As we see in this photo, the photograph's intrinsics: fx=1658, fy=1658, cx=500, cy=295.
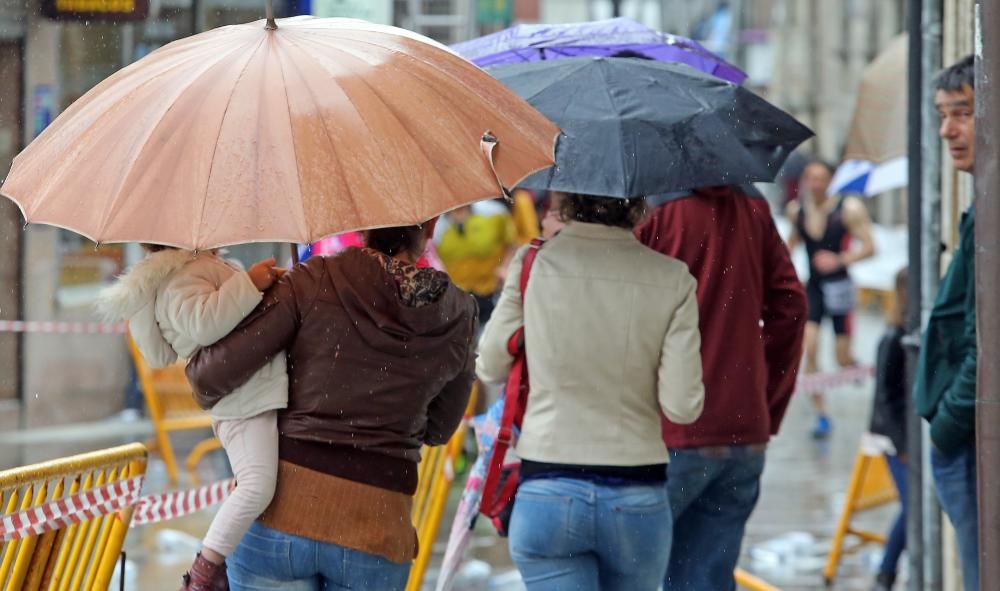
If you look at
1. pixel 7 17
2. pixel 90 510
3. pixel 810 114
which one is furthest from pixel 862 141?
pixel 810 114

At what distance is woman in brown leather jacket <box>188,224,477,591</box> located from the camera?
12.7 ft

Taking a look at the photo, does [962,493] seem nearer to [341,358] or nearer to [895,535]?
[341,358]

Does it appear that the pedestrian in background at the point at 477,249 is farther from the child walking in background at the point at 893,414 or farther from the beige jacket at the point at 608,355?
the beige jacket at the point at 608,355

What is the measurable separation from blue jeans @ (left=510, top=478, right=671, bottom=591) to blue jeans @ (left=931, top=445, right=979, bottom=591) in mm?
1107

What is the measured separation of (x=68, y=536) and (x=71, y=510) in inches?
4.1

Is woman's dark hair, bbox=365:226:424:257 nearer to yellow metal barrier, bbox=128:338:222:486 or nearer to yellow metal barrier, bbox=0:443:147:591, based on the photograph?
yellow metal barrier, bbox=0:443:147:591

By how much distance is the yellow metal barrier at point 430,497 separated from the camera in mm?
6266

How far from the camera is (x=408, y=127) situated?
3.71 metres

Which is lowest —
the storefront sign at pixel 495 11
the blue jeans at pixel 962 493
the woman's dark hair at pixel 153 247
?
the blue jeans at pixel 962 493

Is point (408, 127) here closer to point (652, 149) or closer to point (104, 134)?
point (104, 134)

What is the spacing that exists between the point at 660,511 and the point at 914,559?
2.29 metres

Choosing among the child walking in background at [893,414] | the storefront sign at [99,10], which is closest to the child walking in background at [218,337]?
the child walking in background at [893,414]

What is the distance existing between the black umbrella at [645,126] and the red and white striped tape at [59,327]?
7.40 metres

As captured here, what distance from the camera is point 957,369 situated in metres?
5.14
